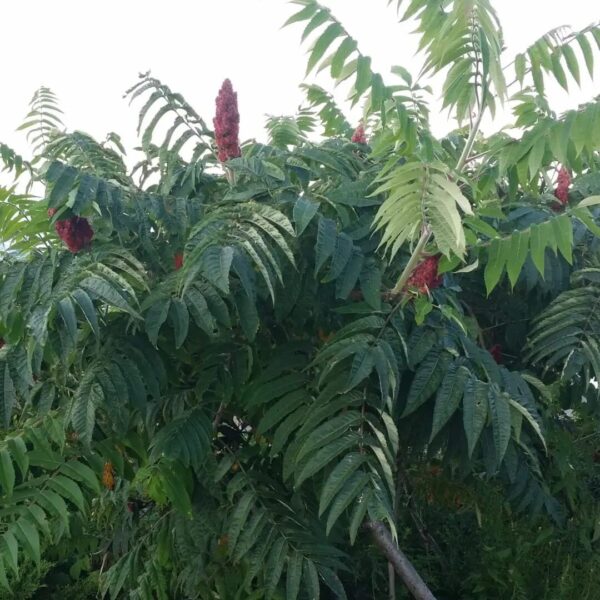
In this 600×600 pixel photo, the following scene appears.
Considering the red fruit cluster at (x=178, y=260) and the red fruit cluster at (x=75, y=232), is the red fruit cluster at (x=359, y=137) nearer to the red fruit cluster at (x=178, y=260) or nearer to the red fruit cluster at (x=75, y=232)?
the red fruit cluster at (x=178, y=260)

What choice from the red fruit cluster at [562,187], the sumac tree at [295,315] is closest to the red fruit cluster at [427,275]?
the sumac tree at [295,315]

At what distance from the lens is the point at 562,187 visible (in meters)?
2.87

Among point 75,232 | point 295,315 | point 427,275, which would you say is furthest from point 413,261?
point 75,232

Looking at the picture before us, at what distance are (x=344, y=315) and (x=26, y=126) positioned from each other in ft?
4.56

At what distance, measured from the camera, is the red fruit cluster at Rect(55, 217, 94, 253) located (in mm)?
2127

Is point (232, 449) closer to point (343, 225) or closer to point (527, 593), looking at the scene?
point (343, 225)

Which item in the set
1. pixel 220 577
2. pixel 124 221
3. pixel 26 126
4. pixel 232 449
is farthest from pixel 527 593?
pixel 26 126

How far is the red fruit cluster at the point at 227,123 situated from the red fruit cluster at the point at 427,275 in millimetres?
689

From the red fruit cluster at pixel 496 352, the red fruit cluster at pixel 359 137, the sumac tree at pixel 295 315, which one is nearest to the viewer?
the sumac tree at pixel 295 315

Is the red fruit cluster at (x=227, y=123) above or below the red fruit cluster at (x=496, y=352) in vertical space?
above

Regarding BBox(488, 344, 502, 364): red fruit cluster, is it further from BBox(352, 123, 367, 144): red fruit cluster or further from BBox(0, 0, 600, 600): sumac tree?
BBox(352, 123, 367, 144): red fruit cluster

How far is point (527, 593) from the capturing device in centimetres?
346

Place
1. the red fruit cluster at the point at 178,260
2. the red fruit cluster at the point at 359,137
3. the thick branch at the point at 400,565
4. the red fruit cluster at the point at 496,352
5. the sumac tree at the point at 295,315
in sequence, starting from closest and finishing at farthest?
the sumac tree at the point at 295,315 < the red fruit cluster at the point at 178,260 < the thick branch at the point at 400,565 < the red fruit cluster at the point at 496,352 < the red fruit cluster at the point at 359,137

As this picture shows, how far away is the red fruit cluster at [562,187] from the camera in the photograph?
9.41 feet
